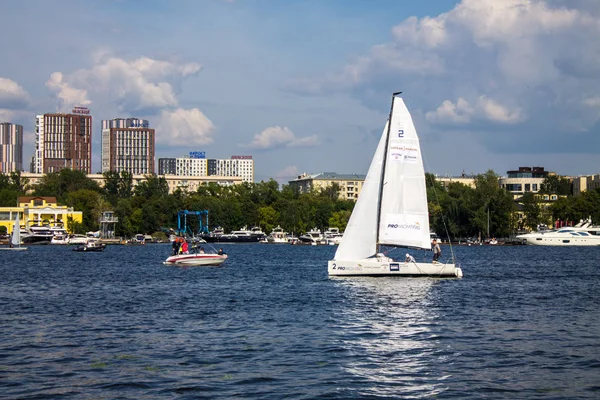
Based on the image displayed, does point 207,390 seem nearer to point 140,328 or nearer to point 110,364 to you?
point 110,364

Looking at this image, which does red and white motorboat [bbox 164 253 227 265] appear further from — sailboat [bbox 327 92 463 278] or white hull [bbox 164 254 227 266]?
sailboat [bbox 327 92 463 278]

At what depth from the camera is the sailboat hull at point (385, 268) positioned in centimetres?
5744

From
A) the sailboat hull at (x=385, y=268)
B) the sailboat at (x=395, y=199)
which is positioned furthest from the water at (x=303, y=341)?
the sailboat at (x=395, y=199)

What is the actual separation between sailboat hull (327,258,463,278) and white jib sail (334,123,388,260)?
716 millimetres

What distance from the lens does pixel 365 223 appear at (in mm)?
59438

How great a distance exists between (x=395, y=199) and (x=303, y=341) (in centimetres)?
2859


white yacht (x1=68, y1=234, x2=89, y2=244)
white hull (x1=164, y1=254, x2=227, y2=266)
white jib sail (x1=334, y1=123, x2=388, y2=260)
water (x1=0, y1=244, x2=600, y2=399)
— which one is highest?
white jib sail (x1=334, y1=123, x2=388, y2=260)

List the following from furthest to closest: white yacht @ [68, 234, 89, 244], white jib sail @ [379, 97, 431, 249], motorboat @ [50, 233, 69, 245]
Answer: motorboat @ [50, 233, 69, 245]
white yacht @ [68, 234, 89, 244]
white jib sail @ [379, 97, 431, 249]

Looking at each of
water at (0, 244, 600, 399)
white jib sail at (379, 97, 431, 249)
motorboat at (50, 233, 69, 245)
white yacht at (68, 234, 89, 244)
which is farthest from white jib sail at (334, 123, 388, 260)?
motorboat at (50, 233, 69, 245)

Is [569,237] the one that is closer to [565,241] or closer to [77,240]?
[565,241]

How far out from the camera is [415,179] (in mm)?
60469

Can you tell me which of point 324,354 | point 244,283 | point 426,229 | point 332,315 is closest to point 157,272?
point 244,283

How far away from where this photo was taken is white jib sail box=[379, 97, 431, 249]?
6016 centimetres

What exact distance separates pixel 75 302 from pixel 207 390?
26.0 m
